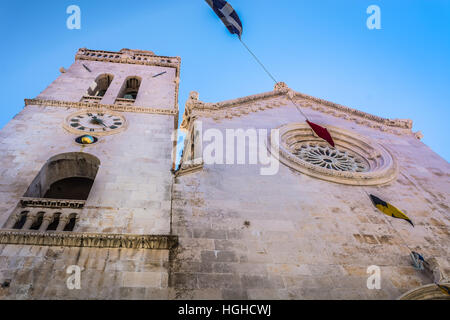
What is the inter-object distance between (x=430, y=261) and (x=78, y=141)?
32.2ft

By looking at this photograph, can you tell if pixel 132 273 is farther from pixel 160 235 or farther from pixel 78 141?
pixel 78 141

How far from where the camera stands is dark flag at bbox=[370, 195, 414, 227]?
28.0 feet

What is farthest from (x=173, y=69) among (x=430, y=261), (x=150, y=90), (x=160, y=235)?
(x=430, y=261)

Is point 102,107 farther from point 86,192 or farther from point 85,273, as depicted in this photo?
point 85,273

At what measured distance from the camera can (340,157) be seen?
39.9ft

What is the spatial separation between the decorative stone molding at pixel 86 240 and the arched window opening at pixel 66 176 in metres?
2.63

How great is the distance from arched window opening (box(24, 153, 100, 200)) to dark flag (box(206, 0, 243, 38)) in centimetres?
860

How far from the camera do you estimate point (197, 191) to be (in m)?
8.28

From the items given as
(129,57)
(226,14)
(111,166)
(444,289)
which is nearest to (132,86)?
(129,57)

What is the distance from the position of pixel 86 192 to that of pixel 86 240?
5.57 meters

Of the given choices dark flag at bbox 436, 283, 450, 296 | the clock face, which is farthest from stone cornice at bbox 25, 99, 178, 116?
dark flag at bbox 436, 283, 450, 296

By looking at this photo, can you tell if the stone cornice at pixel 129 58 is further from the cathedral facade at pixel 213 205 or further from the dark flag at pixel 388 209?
the dark flag at pixel 388 209

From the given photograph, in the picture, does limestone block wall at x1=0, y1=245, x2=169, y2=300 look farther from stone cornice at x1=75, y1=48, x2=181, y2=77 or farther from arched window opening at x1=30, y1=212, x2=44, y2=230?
stone cornice at x1=75, y1=48, x2=181, y2=77

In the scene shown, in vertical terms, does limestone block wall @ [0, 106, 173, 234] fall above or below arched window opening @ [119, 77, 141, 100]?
below
